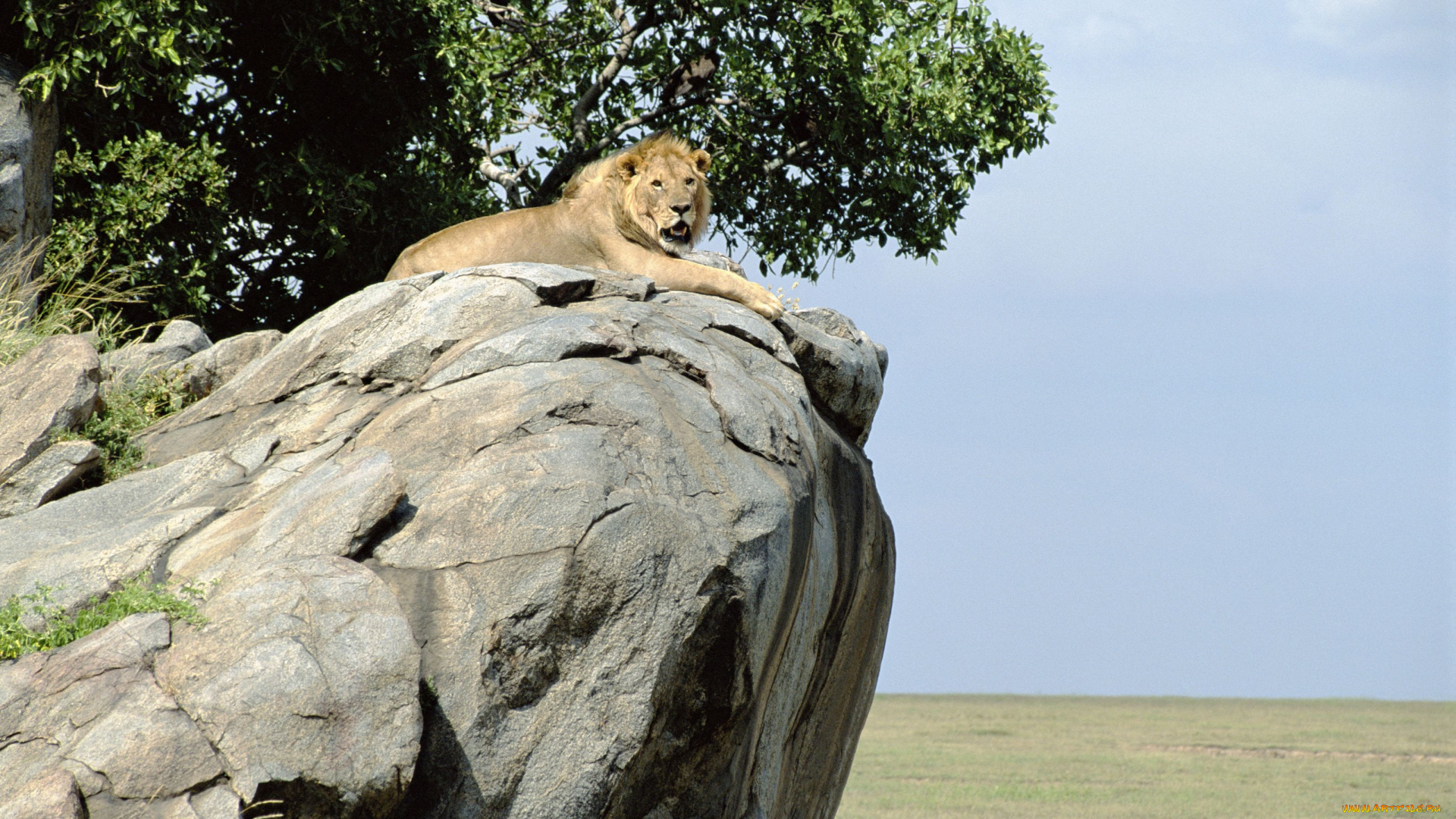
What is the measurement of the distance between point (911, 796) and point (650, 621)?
2821cm

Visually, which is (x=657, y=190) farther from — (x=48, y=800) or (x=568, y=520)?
(x=48, y=800)

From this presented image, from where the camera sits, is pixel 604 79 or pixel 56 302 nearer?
pixel 56 302

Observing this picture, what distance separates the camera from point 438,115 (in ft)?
54.9

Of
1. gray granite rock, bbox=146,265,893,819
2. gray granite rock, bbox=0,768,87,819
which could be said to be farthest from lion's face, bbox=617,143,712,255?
gray granite rock, bbox=0,768,87,819

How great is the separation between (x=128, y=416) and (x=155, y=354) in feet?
4.74

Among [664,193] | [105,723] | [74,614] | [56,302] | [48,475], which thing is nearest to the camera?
[105,723]

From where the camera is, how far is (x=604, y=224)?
1145 cm

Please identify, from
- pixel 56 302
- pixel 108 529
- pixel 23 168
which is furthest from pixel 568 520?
pixel 23 168

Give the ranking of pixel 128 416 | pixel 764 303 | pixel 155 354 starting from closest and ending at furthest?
1. pixel 128 416
2. pixel 764 303
3. pixel 155 354

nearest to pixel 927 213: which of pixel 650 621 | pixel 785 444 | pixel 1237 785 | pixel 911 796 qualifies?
pixel 785 444

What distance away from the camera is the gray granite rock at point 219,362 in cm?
1072

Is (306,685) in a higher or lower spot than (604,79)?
lower

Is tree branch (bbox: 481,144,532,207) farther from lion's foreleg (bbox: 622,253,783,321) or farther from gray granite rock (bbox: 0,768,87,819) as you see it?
gray granite rock (bbox: 0,768,87,819)

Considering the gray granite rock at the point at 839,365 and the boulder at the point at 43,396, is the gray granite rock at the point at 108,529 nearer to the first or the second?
the boulder at the point at 43,396
